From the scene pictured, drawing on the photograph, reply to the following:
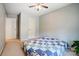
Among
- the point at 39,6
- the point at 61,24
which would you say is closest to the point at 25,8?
the point at 39,6

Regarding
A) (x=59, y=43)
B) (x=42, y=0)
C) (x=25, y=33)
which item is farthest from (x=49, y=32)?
(x=42, y=0)

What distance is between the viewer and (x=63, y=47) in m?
2.08

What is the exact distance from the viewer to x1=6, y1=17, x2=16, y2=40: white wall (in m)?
2.12

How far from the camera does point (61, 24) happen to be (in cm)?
214

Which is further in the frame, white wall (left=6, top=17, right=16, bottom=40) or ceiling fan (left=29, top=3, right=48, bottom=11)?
white wall (left=6, top=17, right=16, bottom=40)

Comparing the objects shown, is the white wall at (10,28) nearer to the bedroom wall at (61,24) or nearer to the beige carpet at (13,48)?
the beige carpet at (13,48)

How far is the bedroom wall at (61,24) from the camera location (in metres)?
2.08

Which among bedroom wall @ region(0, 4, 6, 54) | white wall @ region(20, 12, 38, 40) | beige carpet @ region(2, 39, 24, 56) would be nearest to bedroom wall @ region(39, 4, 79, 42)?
white wall @ region(20, 12, 38, 40)

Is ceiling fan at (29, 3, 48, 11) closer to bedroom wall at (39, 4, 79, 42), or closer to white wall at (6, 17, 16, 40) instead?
bedroom wall at (39, 4, 79, 42)

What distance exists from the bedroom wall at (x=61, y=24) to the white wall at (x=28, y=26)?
83 millimetres

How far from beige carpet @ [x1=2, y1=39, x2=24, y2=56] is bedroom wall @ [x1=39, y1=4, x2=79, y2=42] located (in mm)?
424

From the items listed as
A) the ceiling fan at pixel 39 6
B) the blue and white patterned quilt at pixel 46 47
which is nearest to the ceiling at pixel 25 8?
the ceiling fan at pixel 39 6

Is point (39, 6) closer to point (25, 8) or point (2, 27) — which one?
point (25, 8)

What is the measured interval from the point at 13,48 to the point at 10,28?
33cm
